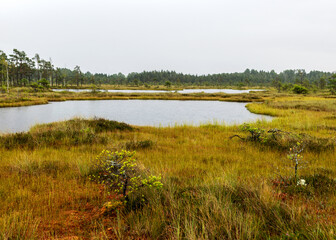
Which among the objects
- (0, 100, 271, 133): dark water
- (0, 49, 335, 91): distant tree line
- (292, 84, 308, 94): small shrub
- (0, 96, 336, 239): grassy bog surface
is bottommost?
(0, 100, 271, 133): dark water

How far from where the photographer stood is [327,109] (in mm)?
25203

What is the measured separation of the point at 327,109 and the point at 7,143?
32827 millimetres

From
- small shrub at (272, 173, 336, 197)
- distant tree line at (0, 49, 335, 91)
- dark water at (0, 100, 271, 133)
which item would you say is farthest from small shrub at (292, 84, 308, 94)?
small shrub at (272, 173, 336, 197)

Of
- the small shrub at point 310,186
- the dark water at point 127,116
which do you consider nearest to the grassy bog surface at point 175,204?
the small shrub at point 310,186

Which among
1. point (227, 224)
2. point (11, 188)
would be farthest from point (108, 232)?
point (11, 188)

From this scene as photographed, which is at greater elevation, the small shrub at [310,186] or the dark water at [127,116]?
the small shrub at [310,186]

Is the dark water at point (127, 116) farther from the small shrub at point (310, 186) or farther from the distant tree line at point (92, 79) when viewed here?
the distant tree line at point (92, 79)

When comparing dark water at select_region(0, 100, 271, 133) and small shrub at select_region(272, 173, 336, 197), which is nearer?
small shrub at select_region(272, 173, 336, 197)

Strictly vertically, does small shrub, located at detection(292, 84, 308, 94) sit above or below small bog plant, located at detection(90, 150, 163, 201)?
above

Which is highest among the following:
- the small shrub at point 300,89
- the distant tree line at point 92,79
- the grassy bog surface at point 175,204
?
the distant tree line at point 92,79

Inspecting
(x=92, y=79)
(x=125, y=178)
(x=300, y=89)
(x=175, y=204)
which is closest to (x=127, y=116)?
(x=125, y=178)

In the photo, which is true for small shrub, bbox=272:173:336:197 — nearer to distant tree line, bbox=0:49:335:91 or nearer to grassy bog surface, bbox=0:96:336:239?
grassy bog surface, bbox=0:96:336:239

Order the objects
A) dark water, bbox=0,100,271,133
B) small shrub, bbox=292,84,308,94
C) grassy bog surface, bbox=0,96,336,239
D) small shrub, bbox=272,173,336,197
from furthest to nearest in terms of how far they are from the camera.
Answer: small shrub, bbox=292,84,308,94 → dark water, bbox=0,100,271,133 → small shrub, bbox=272,173,336,197 → grassy bog surface, bbox=0,96,336,239

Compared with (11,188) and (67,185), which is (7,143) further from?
(67,185)
